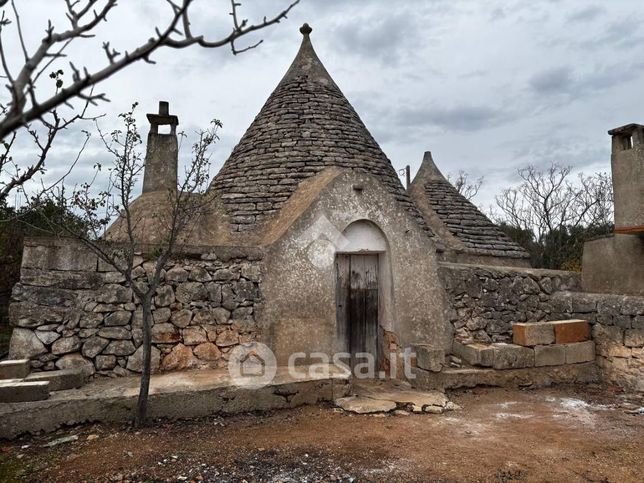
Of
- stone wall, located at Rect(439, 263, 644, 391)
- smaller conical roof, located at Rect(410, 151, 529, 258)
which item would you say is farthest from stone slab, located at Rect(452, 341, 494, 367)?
smaller conical roof, located at Rect(410, 151, 529, 258)

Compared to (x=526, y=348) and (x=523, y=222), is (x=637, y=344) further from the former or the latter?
(x=523, y=222)

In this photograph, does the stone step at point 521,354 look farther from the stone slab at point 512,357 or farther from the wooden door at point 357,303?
the wooden door at point 357,303

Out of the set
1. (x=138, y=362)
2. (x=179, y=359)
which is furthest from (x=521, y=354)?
(x=138, y=362)

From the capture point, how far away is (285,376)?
5.34 m

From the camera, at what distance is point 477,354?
6281mm

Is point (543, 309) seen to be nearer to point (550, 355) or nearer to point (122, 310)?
point (550, 355)

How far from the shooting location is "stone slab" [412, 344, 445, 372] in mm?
6051

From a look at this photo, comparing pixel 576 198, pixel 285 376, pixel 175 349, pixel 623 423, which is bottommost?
pixel 623 423

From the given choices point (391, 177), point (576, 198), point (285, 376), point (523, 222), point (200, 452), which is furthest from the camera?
point (523, 222)

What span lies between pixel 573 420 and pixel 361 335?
9.71 ft

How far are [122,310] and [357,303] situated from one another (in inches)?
131

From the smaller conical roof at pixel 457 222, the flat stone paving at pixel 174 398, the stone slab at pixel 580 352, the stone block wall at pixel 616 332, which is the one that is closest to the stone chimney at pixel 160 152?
the flat stone paving at pixel 174 398

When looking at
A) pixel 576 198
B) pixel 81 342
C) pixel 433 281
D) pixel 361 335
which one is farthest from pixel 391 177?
pixel 576 198

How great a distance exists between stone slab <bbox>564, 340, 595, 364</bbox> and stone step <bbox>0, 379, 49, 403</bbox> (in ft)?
22.1
